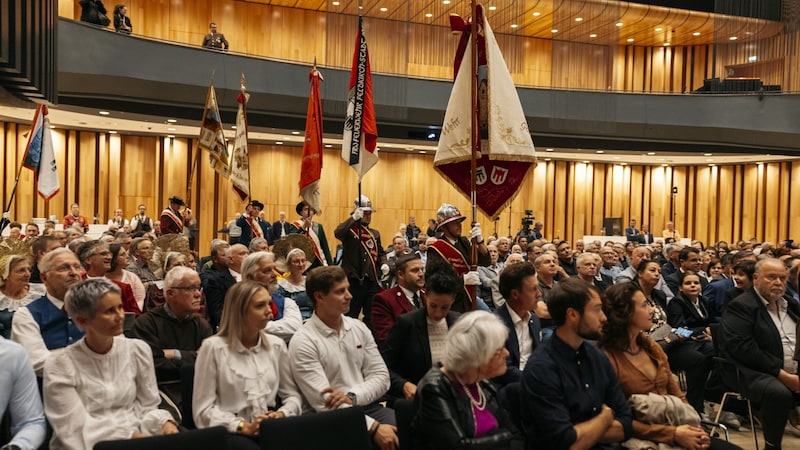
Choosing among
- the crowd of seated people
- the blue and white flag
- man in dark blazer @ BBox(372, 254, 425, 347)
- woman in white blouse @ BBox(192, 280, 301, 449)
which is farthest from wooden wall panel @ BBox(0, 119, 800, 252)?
woman in white blouse @ BBox(192, 280, 301, 449)

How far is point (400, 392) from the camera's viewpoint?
3967 millimetres

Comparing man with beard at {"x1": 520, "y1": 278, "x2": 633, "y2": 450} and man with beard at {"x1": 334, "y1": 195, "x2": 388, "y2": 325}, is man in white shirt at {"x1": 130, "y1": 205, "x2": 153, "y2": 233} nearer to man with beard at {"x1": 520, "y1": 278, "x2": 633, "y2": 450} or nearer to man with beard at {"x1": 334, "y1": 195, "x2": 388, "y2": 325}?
man with beard at {"x1": 334, "y1": 195, "x2": 388, "y2": 325}

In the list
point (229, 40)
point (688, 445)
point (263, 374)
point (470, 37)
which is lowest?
point (688, 445)

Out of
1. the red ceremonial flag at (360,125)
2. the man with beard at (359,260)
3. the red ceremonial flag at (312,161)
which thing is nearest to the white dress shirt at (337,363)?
the red ceremonial flag at (360,125)

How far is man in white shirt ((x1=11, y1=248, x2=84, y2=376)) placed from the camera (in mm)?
3555

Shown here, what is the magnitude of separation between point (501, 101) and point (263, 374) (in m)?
2.59

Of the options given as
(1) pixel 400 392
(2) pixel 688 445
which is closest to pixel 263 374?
(1) pixel 400 392

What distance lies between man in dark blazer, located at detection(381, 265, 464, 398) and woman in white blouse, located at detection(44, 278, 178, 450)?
126cm

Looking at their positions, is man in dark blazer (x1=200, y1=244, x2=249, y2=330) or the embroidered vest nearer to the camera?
the embroidered vest

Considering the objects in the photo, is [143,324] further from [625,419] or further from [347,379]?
[625,419]

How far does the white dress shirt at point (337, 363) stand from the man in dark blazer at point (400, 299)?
679mm

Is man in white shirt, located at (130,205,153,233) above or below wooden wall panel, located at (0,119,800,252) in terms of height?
below

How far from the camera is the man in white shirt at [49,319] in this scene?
355cm

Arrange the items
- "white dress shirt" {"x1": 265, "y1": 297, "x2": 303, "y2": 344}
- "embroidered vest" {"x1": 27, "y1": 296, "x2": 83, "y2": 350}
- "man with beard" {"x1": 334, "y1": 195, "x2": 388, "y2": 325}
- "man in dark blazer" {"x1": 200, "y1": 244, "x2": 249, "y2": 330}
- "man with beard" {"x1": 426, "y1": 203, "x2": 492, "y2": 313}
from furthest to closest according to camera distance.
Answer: "man with beard" {"x1": 334, "y1": 195, "x2": 388, "y2": 325}, "man with beard" {"x1": 426, "y1": 203, "x2": 492, "y2": 313}, "man in dark blazer" {"x1": 200, "y1": 244, "x2": 249, "y2": 330}, "white dress shirt" {"x1": 265, "y1": 297, "x2": 303, "y2": 344}, "embroidered vest" {"x1": 27, "y1": 296, "x2": 83, "y2": 350}
